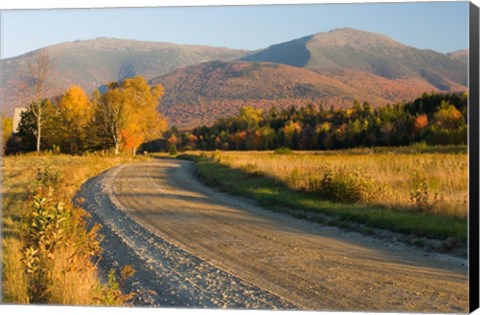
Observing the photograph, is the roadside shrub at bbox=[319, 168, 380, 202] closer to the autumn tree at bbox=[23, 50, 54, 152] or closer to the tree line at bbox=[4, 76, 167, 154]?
the tree line at bbox=[4, 76, 167, 154]

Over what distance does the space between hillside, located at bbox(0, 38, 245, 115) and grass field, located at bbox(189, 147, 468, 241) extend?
488cm

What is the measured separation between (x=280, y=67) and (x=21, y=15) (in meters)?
6.67

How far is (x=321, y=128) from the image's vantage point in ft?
46.8

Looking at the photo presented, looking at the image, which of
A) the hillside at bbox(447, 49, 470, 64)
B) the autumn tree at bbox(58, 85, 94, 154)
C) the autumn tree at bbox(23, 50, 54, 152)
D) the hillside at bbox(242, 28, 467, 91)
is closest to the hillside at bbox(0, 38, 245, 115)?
the autumn tree at bbox(23, 50, 54, 152)

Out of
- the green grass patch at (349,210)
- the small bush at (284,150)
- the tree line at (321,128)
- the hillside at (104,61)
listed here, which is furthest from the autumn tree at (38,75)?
the green grass patch at (349,210)

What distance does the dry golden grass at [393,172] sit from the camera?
11130 mm

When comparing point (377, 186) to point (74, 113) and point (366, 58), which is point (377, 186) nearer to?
point (366, 58)

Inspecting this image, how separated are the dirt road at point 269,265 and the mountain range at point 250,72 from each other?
2773mm

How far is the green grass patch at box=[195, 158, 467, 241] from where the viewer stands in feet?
34.2

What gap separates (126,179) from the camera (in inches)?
1002

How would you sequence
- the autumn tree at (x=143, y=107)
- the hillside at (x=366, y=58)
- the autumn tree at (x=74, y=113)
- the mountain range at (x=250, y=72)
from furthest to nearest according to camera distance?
the autumn tree at (x=74, y=113) < the autumn tree at (x=143, y=107) < the mountain range at (x=250, y=72) < the hillside at (x=366, y=58)

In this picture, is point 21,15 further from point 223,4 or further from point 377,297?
point 377,297

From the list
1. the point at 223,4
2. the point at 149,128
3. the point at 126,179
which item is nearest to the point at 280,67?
the point at 149,128

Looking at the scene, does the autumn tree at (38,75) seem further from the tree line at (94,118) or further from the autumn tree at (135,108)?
the autumn tree at (135,108)
